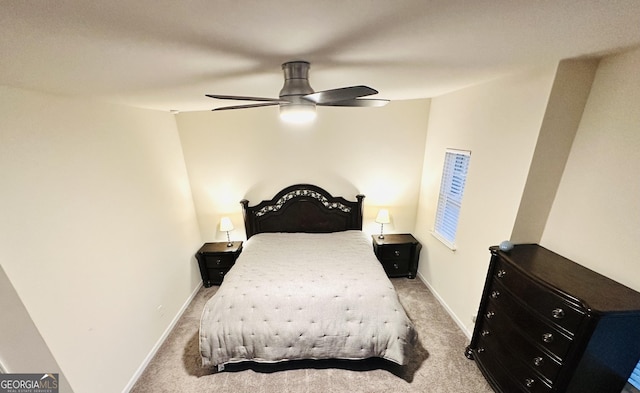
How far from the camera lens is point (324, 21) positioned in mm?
790

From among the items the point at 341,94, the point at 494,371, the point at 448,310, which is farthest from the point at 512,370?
the point at 341,94

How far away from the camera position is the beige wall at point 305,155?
3102mm

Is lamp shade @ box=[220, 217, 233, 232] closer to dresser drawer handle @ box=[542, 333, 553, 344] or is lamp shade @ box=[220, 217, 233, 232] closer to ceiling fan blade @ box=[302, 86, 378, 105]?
ceiling fan blade @ box=[302, 86, 378, 105]

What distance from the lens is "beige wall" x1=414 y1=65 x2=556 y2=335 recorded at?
5.68ft

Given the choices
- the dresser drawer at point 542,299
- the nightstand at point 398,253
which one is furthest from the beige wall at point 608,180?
the nightstand at point 398,253

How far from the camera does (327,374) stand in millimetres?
2059

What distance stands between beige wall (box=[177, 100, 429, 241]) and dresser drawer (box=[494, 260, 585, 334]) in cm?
181

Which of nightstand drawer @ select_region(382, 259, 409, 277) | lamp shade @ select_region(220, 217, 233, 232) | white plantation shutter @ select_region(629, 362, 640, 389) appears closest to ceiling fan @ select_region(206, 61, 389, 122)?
lamp shade @ select_region(220, 217, 233, 232)

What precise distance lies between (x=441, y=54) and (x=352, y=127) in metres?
2.01

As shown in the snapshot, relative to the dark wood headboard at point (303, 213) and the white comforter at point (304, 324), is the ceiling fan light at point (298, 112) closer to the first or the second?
the white comforter at point (304, 324)

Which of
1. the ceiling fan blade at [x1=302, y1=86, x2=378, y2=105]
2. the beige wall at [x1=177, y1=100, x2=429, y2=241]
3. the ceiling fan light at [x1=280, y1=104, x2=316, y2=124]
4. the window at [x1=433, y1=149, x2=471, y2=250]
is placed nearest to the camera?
the ceiling fan blade at [x1=302, y1=86, x2=378, y2=105]

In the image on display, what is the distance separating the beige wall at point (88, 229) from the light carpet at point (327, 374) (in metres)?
0.27

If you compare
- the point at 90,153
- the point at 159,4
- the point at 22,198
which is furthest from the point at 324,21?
the point at 90,153

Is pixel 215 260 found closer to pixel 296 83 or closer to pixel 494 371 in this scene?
pixel 296 83
